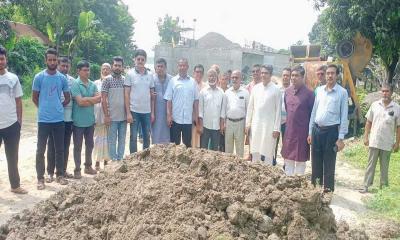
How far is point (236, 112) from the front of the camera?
21.5 ft

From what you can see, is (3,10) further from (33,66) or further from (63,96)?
(63,96)

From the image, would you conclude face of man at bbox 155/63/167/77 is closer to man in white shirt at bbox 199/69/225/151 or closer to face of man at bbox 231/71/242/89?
man in white shirt at bbox 199/69/225/151

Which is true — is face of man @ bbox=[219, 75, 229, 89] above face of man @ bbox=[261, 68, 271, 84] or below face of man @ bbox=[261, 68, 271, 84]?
below

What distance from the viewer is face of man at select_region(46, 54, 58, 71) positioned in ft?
18.0

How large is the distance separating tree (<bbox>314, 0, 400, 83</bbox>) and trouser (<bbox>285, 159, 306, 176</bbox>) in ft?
19.8

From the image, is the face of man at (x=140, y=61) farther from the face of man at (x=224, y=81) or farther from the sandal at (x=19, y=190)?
the sandal at (x=19, y=190)

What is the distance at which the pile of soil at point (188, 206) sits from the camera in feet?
9.89

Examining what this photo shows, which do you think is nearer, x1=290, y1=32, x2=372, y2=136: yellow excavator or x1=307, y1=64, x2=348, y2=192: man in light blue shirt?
x1=307, y1=64, x2=348, y2=192: man in light blue shirt

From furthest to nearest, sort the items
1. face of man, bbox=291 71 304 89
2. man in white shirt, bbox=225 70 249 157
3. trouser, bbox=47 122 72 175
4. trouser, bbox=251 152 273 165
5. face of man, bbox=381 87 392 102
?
1. man in white shirt, bbox=225 70 249 157
2. trouser, bbox=251 152 273 165
3. face of man, bbox=381 87 392 102
4. trouser, bbox=47 122 72 175
5. face of man, bbox=291 71 304 89

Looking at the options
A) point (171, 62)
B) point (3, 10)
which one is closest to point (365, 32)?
point (3, 10)

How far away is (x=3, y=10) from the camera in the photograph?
50.3 ft

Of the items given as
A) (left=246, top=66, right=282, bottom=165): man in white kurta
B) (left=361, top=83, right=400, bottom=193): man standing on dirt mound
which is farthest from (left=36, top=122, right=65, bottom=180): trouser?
(left=361, top=83, right=400, bottom=193): man standing on dirt mound

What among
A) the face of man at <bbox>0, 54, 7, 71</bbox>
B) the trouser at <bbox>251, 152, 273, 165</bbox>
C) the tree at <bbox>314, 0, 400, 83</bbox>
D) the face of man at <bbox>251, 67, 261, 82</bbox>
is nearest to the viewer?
the face of man at <bbox>0, 54, 7, 71</bbox>

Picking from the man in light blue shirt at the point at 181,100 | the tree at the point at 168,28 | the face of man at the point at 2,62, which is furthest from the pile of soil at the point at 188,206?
the tree at the point at 168,28
